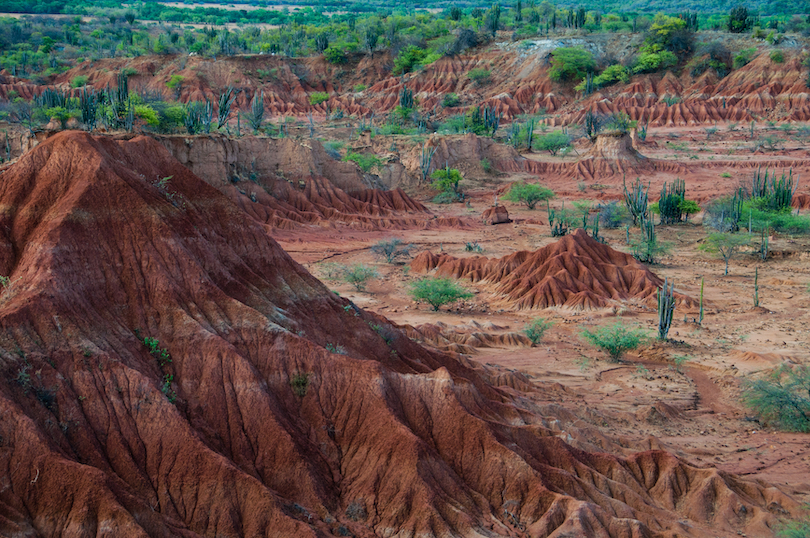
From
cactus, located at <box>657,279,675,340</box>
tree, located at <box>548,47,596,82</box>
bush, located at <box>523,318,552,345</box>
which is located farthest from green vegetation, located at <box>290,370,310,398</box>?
tree, located at <box>548,47,596,82</box>

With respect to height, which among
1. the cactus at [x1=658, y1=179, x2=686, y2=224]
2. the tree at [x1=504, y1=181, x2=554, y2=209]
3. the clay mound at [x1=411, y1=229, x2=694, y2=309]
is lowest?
the tree at [x1=504, y1=181, x2=554, y2=209]

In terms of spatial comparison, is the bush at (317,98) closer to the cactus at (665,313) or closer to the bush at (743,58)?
the bush at (743,58)

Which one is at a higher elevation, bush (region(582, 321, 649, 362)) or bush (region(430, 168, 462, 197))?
bush (region(582, 321, 649, 362))

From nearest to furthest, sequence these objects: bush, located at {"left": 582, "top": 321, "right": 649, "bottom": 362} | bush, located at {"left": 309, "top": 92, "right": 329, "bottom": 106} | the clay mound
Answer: bush, located at {"left": 582, "top": 321, "right": 649, "bottom": 362}, the clay mound, bush, located at {"left": 309, "top": 92, "right": 329, "bottom": 106}

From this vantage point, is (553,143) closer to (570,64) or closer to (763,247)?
(570,64)

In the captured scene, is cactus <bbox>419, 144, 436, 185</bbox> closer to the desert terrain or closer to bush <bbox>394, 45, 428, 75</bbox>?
the desert terrain

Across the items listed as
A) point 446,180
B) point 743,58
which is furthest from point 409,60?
point 446,180
